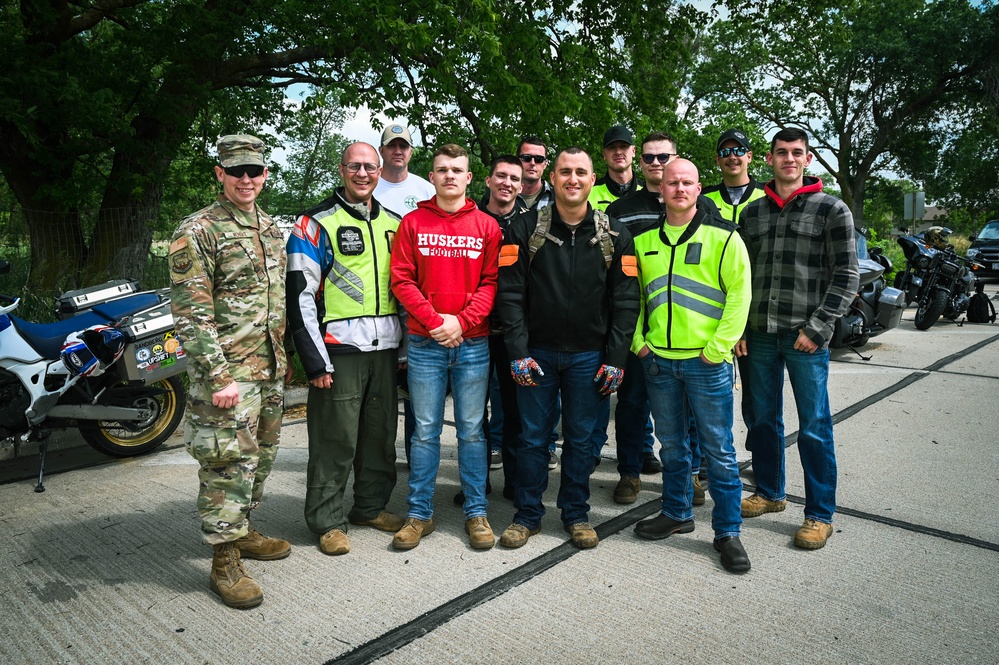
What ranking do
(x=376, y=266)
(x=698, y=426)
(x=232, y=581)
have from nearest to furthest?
(x=232, y=581) < (x=698, y=426) < (x=376, y=266)

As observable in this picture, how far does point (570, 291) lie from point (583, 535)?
47.5 inches

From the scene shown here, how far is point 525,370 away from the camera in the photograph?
3598mm

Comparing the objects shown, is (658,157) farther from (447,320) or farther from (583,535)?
(583,535)

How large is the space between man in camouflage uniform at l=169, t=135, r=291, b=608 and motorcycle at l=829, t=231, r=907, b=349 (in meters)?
6.84

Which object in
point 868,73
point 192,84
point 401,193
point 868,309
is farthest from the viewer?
point 868,73

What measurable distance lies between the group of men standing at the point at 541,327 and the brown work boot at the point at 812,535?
11mm

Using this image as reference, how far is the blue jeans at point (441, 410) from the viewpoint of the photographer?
375 cm

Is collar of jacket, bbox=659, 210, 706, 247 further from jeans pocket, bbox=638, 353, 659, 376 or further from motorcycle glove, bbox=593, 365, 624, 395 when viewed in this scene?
motorcycle glove, bbox=593, 365, 624, 395

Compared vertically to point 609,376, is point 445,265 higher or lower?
higher

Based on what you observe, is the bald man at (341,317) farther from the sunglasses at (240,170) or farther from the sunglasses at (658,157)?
the sunglasses at (658,157)

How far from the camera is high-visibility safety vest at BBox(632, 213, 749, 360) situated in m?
3.50

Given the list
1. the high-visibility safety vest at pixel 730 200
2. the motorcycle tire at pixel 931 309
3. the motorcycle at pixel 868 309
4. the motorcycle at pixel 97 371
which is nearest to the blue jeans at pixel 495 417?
the high-visibility safety vest at pixel 730 200

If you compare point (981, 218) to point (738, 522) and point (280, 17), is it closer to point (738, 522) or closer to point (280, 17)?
point (280, 17)

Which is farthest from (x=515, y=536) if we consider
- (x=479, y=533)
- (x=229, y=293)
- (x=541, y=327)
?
(x=229, y=293)
